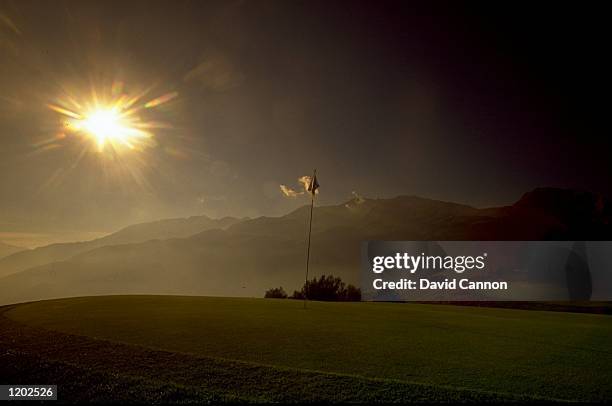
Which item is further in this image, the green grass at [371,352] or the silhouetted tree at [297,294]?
the silhouetted tree at [297,294]

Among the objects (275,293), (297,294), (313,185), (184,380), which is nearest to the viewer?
(184,380)

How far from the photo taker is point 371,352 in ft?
38.2

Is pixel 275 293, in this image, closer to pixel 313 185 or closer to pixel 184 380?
pixel 313 185

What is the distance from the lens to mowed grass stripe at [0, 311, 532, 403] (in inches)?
315

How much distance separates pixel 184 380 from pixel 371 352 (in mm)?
5663

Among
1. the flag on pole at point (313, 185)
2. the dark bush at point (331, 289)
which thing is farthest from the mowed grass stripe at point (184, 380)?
the dark bush at point (331, 289)

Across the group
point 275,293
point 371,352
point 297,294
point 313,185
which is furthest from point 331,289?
point 371,352

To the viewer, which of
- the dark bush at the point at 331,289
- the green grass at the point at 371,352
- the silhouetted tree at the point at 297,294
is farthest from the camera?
the dark bush at the point at 331,289

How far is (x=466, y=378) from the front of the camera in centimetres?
923

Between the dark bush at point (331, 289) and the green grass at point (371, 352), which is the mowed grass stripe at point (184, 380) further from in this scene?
the dark bush at point (331, 289)

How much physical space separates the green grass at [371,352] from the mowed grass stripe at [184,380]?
5 centimetres

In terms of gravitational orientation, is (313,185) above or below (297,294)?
above

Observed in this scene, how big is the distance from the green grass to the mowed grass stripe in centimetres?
5

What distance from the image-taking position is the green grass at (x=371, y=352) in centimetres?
857
